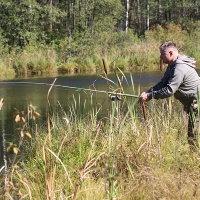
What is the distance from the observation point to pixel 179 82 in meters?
4.46

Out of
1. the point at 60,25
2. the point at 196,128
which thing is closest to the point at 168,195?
the point at 196,128

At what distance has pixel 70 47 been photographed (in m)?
26.6

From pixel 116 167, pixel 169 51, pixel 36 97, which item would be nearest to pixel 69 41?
pixel 36 97

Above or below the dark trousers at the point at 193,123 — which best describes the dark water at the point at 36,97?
below

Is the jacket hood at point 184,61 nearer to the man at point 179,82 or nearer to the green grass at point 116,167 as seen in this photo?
the man at point 179,82

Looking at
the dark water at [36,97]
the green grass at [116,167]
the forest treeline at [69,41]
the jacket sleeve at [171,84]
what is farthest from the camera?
the forest treeline at [69,41]

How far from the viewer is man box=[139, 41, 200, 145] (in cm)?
446

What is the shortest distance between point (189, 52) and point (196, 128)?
21706mm

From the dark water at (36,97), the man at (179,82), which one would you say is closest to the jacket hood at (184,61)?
the man at (179,82)

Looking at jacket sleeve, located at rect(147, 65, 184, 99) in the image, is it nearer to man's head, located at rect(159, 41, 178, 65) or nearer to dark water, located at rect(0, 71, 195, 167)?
man's head, located at rect(159, 41, 178, 65)

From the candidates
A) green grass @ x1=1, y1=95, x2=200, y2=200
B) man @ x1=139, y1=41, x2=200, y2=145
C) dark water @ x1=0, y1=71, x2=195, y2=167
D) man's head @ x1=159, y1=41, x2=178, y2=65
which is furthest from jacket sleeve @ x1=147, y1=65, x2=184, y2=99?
dark water @ x1=0, y1=71, x2=195, y2=167

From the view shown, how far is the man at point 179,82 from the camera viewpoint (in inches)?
176

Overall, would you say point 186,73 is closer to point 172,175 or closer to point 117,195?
point 172,175

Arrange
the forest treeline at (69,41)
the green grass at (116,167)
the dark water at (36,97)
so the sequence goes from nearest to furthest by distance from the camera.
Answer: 1. the green grass at (116,167)
2. the dark water at (36,97)
3. the forest treeline at (69,41)
